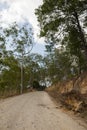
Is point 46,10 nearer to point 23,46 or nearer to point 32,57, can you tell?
point 23,46

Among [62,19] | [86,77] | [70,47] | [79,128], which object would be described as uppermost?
[62,19]

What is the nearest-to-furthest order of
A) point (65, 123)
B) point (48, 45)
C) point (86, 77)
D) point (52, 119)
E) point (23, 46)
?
point (65, 123) → point (52, 119) → point (86, 77) → point (48, 45) → point (23, 46)

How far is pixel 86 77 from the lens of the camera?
29.4 m

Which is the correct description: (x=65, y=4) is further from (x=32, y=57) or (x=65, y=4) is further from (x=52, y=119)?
(x=32, y=57)

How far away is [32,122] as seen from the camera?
40.9ft

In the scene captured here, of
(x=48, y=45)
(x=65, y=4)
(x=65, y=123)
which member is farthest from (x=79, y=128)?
(x=48, y=45)

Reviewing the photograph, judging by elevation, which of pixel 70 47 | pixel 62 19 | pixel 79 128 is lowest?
pixel 79 128

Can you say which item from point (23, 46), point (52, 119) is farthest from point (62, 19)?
point (23, 46)

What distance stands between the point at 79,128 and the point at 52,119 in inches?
102

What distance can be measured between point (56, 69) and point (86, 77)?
54.9 m


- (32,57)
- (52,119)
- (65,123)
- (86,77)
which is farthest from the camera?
(32,57)

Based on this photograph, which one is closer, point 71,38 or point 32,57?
point 71,38

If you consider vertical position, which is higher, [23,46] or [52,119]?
[23,46]

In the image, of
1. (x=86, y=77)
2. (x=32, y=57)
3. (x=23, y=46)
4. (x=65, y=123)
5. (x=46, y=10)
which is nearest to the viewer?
(x=65, y=123)
